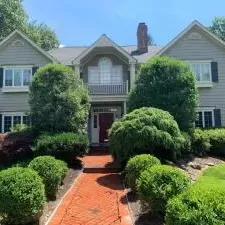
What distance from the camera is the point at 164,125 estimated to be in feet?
56.0

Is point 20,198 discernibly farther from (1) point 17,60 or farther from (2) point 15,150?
(1) point 17,60

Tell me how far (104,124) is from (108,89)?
2560mm

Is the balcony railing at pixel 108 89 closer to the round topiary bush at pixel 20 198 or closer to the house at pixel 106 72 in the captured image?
the house at pixel 106 72

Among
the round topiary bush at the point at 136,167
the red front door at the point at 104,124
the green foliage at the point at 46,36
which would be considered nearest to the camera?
the round topiary bush at the point at 136,167

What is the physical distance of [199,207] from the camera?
7.32 meters

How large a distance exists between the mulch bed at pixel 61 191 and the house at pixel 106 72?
29.8 ft

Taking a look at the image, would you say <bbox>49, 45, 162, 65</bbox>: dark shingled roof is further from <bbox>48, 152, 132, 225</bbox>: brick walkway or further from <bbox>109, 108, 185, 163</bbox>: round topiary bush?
<bbox>48, 152, 132, 225</bbox>: brick walkway

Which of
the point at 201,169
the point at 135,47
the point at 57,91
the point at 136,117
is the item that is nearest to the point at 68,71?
the point at 57,91

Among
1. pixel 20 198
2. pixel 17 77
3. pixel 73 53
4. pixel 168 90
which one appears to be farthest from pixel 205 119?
pixel 20 198

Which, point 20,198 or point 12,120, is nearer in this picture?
point 20,198

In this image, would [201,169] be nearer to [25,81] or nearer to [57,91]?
[57,91]

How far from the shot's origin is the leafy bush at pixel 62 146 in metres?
17.3

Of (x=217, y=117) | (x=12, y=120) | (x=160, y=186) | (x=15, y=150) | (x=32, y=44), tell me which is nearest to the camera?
(x=160, y=186)

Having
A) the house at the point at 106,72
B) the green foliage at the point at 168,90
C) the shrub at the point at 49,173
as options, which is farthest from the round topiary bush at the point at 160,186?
the house at the point at 106,72
